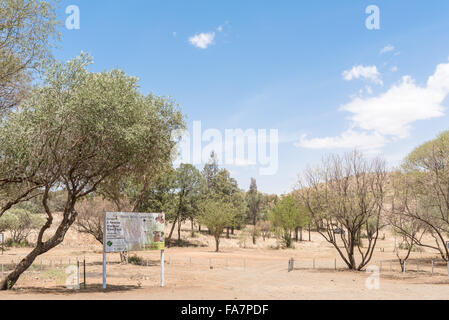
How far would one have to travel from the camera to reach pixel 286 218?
65.8m

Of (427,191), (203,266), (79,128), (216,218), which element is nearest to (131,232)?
(79,128)

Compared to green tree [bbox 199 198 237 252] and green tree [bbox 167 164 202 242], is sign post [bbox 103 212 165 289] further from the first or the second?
green tree [bbox 167 164 202 242]

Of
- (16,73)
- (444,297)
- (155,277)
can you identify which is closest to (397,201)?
(444,297)

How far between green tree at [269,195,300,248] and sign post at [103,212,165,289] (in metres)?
48.6

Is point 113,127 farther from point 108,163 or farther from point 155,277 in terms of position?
point 155,277

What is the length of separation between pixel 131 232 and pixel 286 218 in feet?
167

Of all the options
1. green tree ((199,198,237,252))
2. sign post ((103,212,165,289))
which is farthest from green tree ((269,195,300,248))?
sign post ((103,212,165,289))

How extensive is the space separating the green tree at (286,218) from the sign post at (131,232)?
4864 centimetres

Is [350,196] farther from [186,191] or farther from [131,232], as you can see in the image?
[186,191]

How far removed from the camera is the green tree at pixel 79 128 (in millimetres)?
14594

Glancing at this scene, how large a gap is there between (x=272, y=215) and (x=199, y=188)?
1458cm

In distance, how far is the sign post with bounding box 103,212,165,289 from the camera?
1712 centimetres

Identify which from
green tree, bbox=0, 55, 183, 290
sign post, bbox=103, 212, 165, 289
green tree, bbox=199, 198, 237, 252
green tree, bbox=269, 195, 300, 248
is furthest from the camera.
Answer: green tree, bbox=269, 195, 300, 248

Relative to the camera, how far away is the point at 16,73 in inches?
690
